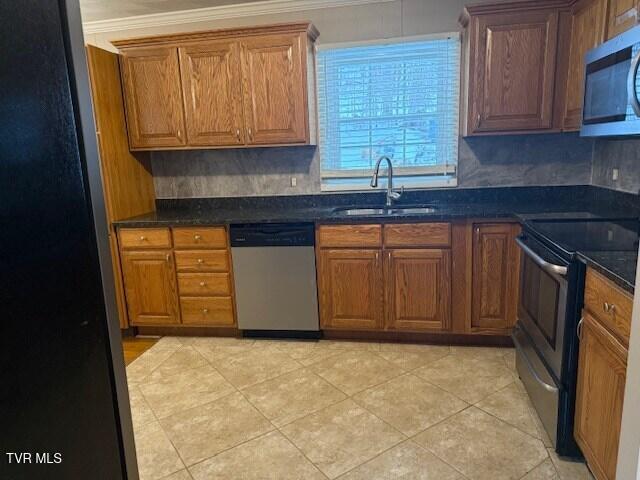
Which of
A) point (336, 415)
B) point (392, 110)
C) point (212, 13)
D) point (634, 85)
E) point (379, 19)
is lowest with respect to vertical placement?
point (336, 415)

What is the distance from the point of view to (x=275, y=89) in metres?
3.08

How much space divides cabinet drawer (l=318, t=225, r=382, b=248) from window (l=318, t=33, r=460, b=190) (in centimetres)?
64

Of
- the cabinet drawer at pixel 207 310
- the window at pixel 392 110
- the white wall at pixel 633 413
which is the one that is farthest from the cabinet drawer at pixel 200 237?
the white wall at pixel 633 413

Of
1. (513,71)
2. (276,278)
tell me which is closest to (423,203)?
(513,71)

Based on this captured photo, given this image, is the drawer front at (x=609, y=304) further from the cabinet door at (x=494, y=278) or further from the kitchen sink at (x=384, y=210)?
the kitchen sink at (x=384, y=210)

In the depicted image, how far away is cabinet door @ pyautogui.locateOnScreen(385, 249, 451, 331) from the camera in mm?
2895

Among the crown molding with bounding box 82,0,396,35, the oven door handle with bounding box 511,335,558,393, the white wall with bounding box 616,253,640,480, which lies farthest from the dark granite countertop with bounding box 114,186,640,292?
the white wall with bounding box 616,253,640,480

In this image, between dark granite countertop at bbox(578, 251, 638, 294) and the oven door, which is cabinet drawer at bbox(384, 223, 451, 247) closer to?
the oven door

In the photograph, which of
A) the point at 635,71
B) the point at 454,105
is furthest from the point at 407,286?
the point at 635,71

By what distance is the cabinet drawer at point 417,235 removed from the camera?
2.84 meters

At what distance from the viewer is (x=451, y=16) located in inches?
122

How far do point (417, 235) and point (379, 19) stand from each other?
65.8 inches

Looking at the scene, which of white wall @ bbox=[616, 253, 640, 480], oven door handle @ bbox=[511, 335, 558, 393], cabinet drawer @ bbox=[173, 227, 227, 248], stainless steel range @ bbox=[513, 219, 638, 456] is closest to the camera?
white wall @ bbox=[616, 253, 640, 480]

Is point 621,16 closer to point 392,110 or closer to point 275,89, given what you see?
point 392,110
